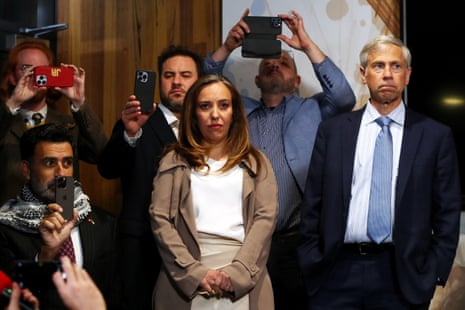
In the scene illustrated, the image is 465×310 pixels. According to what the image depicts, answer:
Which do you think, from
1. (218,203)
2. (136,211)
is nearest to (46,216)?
(136,211)

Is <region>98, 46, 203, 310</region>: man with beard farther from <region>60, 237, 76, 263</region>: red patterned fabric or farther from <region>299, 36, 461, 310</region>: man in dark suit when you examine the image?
<region>299, 36, 461, 310</region>: man in dark suit


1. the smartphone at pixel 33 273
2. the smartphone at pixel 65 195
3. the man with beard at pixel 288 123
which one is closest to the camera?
the smartphone at pixel 33 273

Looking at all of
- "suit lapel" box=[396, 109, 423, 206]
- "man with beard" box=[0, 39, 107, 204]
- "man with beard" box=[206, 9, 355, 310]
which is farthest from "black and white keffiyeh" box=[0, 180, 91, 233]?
"suit lapel" box=[396, 109, 423, 206]

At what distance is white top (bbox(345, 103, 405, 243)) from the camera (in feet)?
9.09

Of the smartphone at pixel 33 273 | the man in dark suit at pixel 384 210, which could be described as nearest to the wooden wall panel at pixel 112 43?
the man in dark suit at pixel 384 210

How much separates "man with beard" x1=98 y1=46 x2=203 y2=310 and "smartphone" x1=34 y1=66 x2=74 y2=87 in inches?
12.1

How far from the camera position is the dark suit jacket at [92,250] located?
8.83 feet

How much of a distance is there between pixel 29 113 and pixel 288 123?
3.87 ft

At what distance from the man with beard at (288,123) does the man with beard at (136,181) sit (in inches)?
18.1

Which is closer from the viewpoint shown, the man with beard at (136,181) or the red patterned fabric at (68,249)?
the red patterned fabric at (68,249)

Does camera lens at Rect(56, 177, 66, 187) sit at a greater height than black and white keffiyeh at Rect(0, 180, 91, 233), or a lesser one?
greater

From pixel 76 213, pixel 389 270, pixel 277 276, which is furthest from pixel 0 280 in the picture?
pixel 277 276

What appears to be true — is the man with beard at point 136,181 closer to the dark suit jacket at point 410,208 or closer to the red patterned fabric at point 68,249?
the red patterned fabric at point 68,249

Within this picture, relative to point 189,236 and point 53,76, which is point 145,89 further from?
point 189,236
